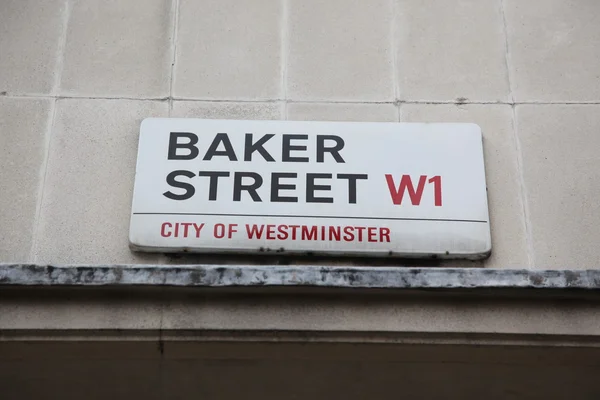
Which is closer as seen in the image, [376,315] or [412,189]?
[376,315]

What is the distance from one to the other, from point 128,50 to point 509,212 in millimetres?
2786

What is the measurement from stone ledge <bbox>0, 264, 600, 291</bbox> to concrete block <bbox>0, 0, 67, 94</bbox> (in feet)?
5.02

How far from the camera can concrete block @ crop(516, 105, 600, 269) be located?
19.0 feet

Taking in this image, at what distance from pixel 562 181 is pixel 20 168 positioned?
11.5 feet

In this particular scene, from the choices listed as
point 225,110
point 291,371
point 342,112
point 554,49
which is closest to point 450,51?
point 554,49

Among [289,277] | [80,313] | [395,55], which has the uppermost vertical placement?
[395,55]

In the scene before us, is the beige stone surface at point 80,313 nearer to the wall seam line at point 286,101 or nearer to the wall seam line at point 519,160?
the wall seam line at point 286,101

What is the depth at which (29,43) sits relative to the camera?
21.0 feet

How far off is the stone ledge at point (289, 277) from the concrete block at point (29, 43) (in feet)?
5.02

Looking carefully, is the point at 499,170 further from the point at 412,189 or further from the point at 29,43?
the point at 29,43

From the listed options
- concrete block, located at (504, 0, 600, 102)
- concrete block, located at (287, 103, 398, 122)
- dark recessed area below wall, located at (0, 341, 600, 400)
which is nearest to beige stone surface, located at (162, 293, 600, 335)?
dark recessed area below wall, located at (0, 341, 600, 400)

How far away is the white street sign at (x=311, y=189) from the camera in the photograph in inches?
223

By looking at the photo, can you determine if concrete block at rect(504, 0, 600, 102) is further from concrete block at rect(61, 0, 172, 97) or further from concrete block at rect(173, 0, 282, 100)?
concrete block at rect(61, 0, 172, 97)

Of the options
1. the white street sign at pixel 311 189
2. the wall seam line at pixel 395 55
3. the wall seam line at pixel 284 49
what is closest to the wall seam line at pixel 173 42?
the white street sign at pixel 311 189
